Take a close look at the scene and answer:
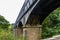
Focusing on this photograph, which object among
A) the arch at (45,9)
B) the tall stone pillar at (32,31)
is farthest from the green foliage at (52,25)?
the arch at (45,9)

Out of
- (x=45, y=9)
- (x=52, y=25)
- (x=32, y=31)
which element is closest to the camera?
(x=45, y=9)

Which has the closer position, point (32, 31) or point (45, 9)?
point (45, 9)

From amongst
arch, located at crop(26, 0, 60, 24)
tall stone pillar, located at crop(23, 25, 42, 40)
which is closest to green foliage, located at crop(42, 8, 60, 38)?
tall stone pillar, located at crop(23, 25, 42, 40)

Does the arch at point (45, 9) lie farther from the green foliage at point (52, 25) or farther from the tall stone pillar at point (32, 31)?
the green foliage at point (52, 25)

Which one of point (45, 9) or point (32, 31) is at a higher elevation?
point (45, 9)

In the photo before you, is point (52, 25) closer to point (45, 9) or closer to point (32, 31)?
point (32, 31)

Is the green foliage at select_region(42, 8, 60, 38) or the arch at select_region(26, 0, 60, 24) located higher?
the arch at select_region(26, 0, 60, 24)

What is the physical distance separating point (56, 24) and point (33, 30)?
11.5m

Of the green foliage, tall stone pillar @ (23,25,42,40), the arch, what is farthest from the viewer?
the green foliage

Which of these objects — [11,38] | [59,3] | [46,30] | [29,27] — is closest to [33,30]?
[29,27]

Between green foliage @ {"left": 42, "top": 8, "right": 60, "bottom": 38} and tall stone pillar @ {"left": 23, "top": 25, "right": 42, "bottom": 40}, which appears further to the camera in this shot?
green foliage @ {"left": 42, "top": 8, "right": 60, "bottom": 38}

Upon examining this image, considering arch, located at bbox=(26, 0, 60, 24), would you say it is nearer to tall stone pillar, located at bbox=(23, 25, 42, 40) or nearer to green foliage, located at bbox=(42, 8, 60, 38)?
tall stone pillar, located at bbox=(23, 25, 42, 40)

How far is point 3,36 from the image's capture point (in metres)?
8.24

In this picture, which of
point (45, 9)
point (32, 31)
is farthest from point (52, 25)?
point (45, 9)
